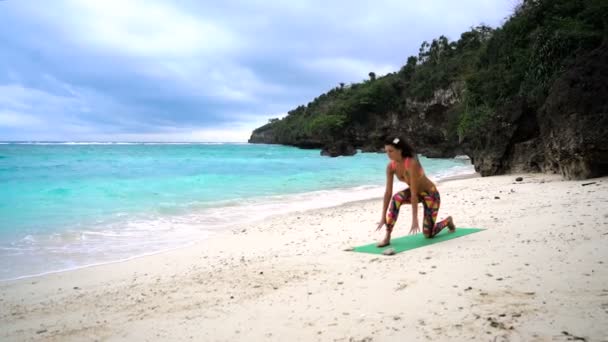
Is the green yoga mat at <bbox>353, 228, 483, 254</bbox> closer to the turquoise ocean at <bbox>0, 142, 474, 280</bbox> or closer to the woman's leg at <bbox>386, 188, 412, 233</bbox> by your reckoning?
the woman's leg at <bbox>386, 188, 412, 233</bbox>

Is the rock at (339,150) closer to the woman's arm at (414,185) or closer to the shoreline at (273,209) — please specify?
the shoreline at (273,209)

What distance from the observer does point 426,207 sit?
5.06 metres

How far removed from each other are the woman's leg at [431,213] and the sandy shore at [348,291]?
12.2 inches

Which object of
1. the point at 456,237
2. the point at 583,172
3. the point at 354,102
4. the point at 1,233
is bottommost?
the point at 1,233

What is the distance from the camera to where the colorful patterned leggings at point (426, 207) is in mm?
4926

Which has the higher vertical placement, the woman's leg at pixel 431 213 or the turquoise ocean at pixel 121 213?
the woman's leg at pixel 431 213

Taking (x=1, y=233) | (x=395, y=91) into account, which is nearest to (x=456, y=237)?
(x=1, y=233)

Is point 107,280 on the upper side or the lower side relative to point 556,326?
lower

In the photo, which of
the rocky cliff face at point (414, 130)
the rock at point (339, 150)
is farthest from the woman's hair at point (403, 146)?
the rock at point (339, 150)

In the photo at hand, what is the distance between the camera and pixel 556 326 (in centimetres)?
235

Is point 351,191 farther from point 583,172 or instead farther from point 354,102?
point 354,102

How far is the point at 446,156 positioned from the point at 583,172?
1485 inches

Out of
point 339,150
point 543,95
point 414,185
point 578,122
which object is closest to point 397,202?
point 414,185

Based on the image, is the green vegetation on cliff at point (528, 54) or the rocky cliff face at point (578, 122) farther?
the green vegetation on cliff at point (528, 54)
